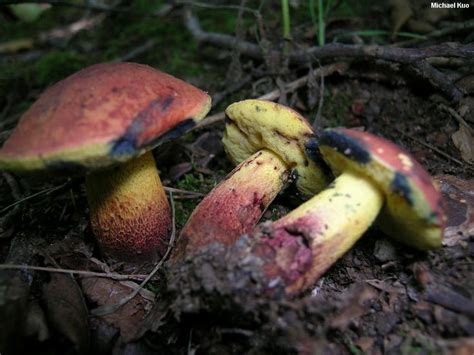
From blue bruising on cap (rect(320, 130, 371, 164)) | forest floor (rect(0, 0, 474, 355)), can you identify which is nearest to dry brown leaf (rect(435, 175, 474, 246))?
forest floor (rect(0, 0, 474, 355))

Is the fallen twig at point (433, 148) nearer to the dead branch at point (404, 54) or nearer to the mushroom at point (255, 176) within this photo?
the dead branch at point (404, 54)

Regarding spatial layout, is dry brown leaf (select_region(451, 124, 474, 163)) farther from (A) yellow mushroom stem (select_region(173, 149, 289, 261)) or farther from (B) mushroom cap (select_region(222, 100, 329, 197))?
(A) yellow mushroom stem (select_region(173, 149, 289, 261))

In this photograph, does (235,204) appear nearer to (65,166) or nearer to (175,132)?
(175,132)

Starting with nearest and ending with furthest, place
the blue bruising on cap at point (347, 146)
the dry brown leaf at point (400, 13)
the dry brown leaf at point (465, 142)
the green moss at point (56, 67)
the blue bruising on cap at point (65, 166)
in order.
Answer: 1. the blue bruising on cap at point (65, 166)
2. the blue bruising on cap at point (347, 146)
3. the dry brown leaf at point (465, 142)
4. the dry brown leaf at point (400, 13)
5. the green moss at point (56, 67)

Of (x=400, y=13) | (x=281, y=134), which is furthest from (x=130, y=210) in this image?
(x=400, y=13)

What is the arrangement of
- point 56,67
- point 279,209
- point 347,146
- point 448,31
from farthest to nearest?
point 56,67, point 448,31, point 279,209, point 347,146

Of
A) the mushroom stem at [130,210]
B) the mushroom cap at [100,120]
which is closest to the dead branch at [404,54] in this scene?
the mushroom cap at [100,120]
